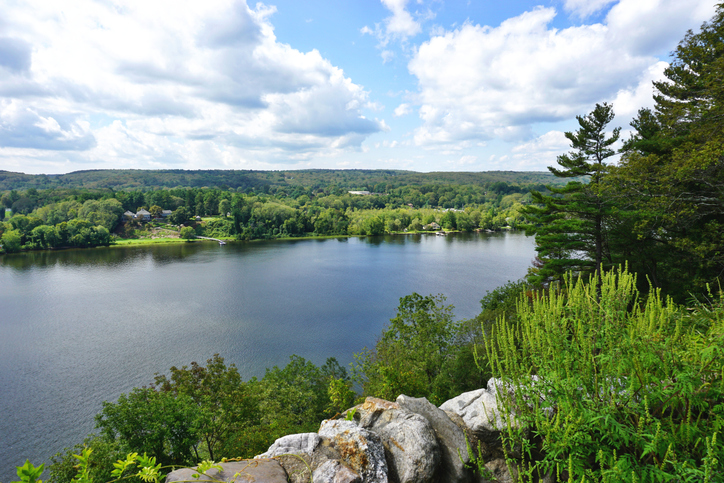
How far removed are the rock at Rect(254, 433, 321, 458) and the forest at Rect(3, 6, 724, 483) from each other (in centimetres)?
271

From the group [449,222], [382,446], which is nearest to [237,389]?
[382,446]

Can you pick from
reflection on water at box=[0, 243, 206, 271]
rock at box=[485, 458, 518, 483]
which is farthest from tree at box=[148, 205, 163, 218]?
rock at box=[485, 458, 518, 483]

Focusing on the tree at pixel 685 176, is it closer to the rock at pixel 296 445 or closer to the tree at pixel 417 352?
the tree at pixel 417 352

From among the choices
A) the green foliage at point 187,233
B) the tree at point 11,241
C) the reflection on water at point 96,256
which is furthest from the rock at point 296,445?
the green foliage at point 187,233

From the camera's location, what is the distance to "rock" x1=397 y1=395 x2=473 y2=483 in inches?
230

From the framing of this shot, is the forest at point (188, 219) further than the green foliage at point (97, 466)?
Yes

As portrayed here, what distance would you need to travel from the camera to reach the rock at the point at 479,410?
6645 mm

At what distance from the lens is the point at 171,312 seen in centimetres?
3641

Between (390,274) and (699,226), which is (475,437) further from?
(390,274)

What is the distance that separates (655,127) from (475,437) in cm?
2016

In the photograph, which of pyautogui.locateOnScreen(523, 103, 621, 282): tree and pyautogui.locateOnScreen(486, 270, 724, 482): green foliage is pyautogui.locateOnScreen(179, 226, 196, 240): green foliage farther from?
pyautogui.locateOnScreen(486, 270, 724, 482): green foliage

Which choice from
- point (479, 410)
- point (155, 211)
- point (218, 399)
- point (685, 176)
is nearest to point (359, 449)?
point (479, 410)

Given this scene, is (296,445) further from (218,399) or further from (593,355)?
(218,399)

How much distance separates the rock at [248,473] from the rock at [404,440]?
185cm
